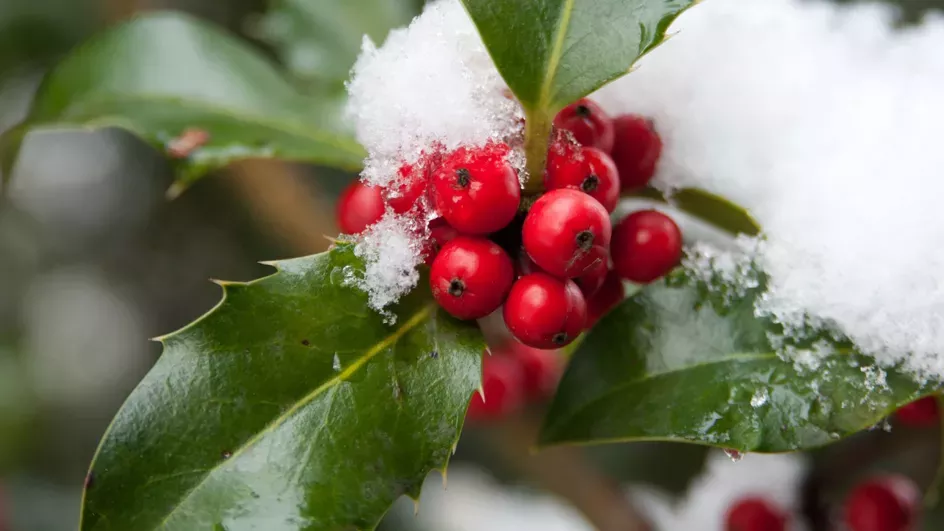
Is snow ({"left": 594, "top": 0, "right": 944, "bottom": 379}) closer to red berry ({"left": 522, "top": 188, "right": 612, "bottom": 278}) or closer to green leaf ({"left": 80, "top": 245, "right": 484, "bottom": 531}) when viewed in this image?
red berry ({"left": 522, "top": 188, "right": 612, "bottom": 278})

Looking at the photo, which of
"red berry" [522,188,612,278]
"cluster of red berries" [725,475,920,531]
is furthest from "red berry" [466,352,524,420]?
"red berry" [522,188,612,278]

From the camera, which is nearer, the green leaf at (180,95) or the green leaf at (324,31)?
the green leaf at (180,95)

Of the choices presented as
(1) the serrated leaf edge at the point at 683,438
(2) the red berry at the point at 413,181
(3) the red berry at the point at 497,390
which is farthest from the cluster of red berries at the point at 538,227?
(3) the red berry at the point at 497,390

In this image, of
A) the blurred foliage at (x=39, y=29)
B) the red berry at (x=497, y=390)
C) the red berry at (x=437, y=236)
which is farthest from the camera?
the blurred foliage at (x=39, y=29)

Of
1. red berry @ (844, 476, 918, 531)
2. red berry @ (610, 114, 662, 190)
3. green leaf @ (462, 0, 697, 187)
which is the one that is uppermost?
green leaf @ (462, 0, 697, 187)

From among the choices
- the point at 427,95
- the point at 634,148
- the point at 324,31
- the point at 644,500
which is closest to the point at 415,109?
the point at 427,95

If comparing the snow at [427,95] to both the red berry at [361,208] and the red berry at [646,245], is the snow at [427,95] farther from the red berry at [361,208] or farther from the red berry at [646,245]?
the red berry at [646,245]
